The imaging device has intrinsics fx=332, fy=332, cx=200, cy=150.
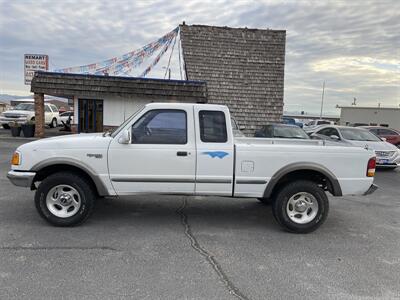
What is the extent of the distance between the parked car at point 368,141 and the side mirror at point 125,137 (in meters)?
7.22

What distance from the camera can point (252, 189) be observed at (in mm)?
4926

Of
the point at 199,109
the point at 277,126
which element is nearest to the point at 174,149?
the point at 199,109

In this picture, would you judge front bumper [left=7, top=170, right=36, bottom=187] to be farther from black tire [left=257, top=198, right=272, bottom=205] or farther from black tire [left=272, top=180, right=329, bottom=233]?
black tire [left=257, top=198, right=272, bottom=205]

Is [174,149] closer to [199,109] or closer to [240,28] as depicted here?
[199,109]

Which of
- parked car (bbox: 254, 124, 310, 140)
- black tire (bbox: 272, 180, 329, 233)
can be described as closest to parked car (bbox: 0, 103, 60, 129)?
parked car (bbox: 254, 124, 310, 140)

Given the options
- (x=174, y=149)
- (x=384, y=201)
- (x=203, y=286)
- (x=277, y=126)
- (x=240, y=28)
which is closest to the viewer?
(x=203, y=286)

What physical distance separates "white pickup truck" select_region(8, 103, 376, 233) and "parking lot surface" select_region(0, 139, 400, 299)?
48 cm

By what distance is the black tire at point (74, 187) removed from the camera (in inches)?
188

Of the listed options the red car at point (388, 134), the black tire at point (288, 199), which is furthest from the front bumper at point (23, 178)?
the red car at point (388, 134)

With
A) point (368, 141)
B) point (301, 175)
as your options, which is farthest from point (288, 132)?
point (301, 175)

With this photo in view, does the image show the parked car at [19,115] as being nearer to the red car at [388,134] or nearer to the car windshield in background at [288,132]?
the car windshield in background at [288,132]

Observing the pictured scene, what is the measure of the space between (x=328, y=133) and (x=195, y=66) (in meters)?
7.94

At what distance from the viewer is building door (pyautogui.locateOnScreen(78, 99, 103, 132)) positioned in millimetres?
16359

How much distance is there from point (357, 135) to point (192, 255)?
10.1 metres
